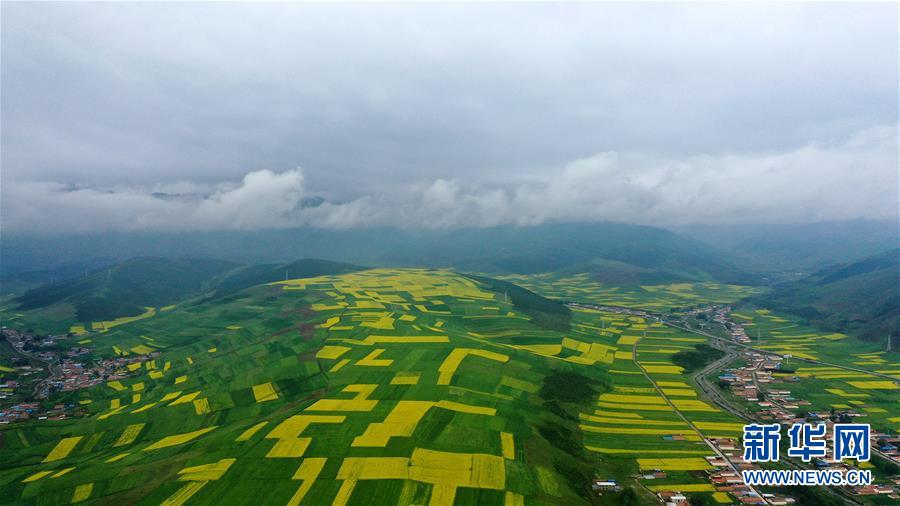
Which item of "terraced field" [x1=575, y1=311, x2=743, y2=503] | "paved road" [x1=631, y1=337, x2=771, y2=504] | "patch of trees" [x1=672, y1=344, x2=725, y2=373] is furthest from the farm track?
"patch of trees" [x1=672, y1=344, x2=725, y2=373]

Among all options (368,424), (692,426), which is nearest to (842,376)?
(692,426)

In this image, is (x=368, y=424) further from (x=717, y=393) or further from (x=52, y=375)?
(x=52, y=375)

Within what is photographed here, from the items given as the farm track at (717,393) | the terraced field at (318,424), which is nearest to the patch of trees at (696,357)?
the farm track at (717,393)

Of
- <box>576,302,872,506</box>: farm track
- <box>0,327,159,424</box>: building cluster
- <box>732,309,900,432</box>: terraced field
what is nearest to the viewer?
<box>576,302,872,506</box>: farm track

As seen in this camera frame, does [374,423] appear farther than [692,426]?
No

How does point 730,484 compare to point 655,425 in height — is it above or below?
above

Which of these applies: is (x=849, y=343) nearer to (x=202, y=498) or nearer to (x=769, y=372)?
(x=769, y=372)

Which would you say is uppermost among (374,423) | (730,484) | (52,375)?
(374,423)

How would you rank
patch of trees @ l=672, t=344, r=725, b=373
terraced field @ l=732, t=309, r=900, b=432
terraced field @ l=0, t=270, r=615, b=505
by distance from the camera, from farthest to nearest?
patch of trees @ l=672, t=344, r=725, b=373 → terraced field @ l=732, t=309, r=900, b=432 → terraced field @ l=0, t=270, r=615, b=505

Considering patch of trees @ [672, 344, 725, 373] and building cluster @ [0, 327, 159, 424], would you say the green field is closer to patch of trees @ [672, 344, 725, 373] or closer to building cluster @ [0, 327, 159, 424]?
patch of trees @ [672, 344, 725, 373]

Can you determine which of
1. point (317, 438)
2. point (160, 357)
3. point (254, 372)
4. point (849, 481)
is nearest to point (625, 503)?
point (849, 481)

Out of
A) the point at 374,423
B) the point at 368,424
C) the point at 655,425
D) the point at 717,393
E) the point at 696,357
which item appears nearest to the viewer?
the point at 368,424

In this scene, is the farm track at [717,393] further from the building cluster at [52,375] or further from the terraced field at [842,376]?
the building cluster at [52,375]
